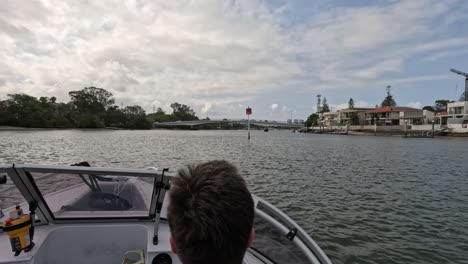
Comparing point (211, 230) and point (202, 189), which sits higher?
point (202, 189)

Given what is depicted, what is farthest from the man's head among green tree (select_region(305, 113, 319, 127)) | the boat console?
green tree (select_region(305, 113, 319, 127))

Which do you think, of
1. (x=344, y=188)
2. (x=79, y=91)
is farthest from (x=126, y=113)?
(x=344, y=188)

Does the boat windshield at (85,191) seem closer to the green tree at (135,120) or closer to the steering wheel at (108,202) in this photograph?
the steering wheel at (108,202)

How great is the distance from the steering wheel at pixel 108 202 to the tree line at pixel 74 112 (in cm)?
11590

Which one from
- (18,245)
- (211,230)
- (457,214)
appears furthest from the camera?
(457,214)

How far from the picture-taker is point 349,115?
14550 centimetres

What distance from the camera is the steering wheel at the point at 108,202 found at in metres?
3.97

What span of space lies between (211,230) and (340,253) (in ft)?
23.5

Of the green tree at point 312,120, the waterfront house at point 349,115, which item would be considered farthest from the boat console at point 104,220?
the green tree at point 312,120

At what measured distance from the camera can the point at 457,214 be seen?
1005 cm

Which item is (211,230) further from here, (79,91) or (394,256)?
(79,91)

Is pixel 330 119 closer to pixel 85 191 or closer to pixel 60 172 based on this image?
pixel 85 191

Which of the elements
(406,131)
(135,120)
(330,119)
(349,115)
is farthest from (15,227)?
(330,119)

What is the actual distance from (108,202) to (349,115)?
512 ft
